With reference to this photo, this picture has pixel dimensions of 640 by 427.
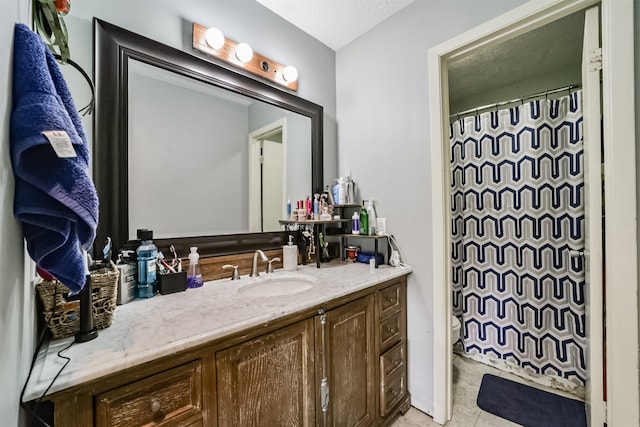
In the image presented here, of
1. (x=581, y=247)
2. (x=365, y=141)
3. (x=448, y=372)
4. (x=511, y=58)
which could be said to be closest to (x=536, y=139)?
(x=511, y=58)

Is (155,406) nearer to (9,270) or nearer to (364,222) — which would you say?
(9,270)

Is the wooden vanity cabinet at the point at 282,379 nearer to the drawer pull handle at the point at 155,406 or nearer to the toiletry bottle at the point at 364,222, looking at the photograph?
the drawer pull handle at the point at 155,406

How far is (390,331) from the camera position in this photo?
56.0 inches

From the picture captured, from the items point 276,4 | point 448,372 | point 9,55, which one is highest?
point 276,4

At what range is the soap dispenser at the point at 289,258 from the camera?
154 cm

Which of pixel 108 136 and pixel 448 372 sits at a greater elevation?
pixel 108 136

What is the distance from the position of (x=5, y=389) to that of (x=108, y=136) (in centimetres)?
94

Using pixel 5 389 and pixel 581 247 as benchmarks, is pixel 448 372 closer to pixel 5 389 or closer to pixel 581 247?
pixel 581 247

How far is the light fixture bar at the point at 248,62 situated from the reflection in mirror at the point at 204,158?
0.53 ft

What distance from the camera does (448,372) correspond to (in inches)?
56.7

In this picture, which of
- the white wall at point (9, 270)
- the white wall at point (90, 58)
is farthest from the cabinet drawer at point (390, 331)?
the white wall at point (9, 270)

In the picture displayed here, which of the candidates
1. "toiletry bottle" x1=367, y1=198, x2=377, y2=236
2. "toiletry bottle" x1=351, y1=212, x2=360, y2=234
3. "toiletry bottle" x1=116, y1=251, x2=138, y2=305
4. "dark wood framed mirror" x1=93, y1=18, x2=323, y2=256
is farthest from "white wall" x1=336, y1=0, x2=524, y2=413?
"toiletry bottle" x1=116, y1=251, x2=138, y2=305

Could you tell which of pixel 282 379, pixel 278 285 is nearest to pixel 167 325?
pixel 282 379

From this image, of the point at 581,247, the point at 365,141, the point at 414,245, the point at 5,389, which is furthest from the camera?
the point at 365,141
